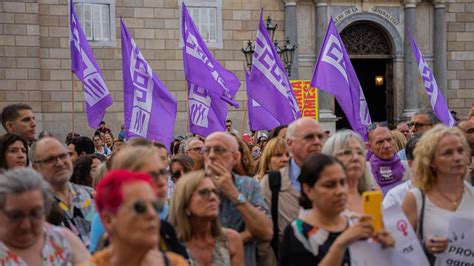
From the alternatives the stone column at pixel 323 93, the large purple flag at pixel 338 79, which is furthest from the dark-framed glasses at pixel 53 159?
the stone column at pixel 323 93

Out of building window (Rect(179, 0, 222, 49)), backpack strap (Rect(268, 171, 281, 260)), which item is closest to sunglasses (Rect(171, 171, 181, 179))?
backpack strap (Rect(268, 171, 281, 260))

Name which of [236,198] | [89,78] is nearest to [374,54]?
[89,78]

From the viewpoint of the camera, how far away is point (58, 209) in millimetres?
5723

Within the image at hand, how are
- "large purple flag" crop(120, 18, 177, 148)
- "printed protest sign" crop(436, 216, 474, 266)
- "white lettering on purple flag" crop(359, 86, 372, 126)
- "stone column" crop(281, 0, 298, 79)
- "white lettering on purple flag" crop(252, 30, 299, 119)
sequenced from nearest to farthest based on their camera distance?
"printed protest sign" crop(436, 216, 474, 266) → "large purple flag" crop(120, 18, 177, 148) → "white lettering on purple flag" crop(252, 30, 299, 119) → "white lettering on purple flag" crop(359, 86, 372, 126) → "stone column" crop(281, 0, 298, 79)

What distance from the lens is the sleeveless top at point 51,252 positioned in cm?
445

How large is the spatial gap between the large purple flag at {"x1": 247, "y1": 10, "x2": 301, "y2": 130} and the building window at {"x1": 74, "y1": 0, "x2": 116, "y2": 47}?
9821 millimetres

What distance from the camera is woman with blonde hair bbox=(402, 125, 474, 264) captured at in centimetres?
529

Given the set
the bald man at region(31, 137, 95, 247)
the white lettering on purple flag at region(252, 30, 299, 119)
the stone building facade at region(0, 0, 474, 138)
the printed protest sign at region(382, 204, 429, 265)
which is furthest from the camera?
the stone building facade at region(0, 0, 474, 138)

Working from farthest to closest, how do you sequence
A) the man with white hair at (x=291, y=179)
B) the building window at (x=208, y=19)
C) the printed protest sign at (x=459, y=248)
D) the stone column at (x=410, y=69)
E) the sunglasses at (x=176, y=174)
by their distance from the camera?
the stone column at (x=410, y=69) → the building window at (x=208, y=19) → the sunglasses at (x=176, y=174) → the man with white hair at (x=291, y=179) → the printed protest sign at (x=459, y=248)

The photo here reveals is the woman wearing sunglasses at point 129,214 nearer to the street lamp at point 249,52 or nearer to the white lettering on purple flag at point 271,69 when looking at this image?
the white lettering on purple flag at point 271,69

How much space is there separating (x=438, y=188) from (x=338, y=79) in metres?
6.66

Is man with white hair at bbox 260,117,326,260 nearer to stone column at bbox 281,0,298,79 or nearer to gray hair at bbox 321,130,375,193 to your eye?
gray hair at bbox 321,130,375,193

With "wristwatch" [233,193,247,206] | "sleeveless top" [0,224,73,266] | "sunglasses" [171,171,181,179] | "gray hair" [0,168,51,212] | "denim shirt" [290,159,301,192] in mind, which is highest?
"gray hair" [0,168,51,212]

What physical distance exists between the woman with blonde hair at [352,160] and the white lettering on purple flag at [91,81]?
704cm
